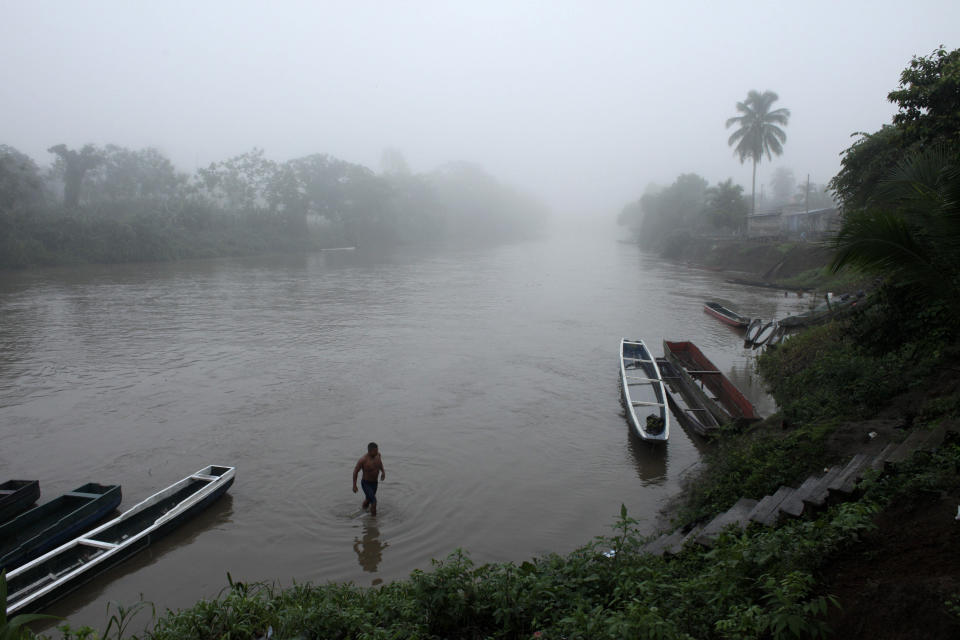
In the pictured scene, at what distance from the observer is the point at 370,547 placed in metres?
8.08

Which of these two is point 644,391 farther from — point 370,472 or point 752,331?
point 752,331

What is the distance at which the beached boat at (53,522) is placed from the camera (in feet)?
23.0

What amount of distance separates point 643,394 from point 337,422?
6869 mm

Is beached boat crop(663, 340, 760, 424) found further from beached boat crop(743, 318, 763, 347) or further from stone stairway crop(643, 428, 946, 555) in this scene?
stone stairway crop(643, 428, 946, 555)

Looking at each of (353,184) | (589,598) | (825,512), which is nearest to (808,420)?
(825,512)

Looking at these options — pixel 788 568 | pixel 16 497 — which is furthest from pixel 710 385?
pixel 16 497

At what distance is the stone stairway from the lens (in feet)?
17.6

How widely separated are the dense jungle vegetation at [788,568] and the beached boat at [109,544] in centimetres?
116

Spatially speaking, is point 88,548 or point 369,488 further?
point 369,488

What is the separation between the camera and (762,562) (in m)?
4.02

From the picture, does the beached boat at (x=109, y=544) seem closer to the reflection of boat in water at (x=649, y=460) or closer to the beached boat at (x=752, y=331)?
the reflection of boat in water at (x=649, y=460)

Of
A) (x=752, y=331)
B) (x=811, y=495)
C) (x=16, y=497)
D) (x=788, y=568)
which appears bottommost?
(x=16, y=497)

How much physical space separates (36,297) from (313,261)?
25126mm

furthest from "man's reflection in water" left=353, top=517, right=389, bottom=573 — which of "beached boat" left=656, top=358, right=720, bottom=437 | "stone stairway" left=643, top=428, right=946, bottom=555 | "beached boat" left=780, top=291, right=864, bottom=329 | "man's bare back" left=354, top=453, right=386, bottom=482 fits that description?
"beached boat" left=780, top=291, right=864, bottom=329
